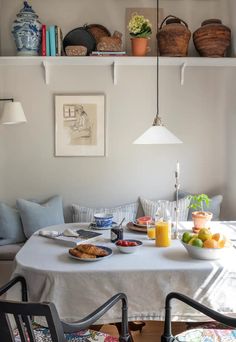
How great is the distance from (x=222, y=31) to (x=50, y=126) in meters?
1.84

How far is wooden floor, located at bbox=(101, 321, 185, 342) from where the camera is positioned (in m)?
2.79

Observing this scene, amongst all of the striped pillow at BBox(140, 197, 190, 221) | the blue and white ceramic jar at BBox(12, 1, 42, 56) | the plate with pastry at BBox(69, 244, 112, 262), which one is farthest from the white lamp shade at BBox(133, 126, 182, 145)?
the blue and white ceramic jar at BBox(12, 1, 42, 56)

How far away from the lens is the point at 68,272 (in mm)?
1979

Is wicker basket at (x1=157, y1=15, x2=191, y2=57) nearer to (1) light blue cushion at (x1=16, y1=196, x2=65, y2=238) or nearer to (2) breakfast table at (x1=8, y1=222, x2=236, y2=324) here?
(1) light blue cushion at (x1=16, y1=196, x2=65, y2=238)

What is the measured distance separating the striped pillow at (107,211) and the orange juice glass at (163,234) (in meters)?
1.34

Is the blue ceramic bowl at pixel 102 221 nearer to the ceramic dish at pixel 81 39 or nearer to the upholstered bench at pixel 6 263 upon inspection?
the upholstered bench at pixel 6 263

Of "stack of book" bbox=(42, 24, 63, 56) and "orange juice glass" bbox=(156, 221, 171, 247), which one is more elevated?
→ "stack of book" bbox=(42, 24, 63, 56)

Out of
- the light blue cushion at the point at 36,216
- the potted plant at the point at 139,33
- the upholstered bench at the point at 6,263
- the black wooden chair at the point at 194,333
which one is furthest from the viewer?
the potted plant at the point at 139,33

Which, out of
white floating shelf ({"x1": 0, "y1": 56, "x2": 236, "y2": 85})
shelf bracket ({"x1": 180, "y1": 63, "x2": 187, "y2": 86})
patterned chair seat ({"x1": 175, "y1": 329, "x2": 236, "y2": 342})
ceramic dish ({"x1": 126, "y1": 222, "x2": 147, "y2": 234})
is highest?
white floating shelf ({"x1": 0, "y1": 56, "x2": 236, "y2": 85})

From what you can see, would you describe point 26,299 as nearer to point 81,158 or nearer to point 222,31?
point 81,158

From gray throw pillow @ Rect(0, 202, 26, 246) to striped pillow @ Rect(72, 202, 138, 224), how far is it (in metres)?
0.53

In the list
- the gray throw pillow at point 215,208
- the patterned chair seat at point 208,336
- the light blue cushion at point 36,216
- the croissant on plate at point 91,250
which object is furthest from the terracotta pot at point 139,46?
the patterned chair seat at point 208,336

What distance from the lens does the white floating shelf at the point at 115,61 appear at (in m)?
3.73

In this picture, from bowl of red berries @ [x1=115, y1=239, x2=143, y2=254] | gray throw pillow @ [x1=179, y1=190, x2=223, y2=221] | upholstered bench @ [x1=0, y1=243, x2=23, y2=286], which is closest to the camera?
bowl of red berries @ [x1=115, y1=239, x2=143, y2=254]
